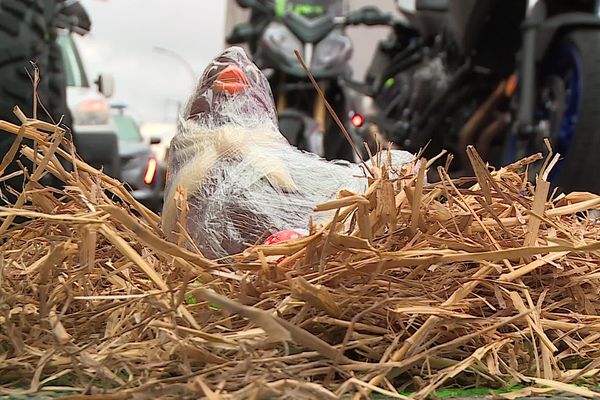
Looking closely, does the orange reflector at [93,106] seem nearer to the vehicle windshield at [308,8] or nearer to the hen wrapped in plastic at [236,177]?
the vehicle windshield at [308,8]

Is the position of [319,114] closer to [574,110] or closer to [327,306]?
[574,110]

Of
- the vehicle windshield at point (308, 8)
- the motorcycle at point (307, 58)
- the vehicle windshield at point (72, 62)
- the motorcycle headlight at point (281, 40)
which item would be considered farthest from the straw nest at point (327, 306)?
the vehicle windshield at point (72, 62)

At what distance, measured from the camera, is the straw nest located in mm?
491

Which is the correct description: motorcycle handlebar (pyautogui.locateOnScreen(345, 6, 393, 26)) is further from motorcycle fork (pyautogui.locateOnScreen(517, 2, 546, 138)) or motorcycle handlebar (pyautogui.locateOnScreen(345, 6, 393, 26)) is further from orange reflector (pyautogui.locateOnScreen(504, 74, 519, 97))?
motorcycle fork (pyautogui.locateOnScreen(517, 2, 546, 138))

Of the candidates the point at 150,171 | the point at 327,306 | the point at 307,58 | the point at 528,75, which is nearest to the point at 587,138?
the point at 528,75

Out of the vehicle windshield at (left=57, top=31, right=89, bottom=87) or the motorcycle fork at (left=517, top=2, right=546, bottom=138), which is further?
the vehicle windshield at (left=57, top=31, right=89, bottom=87)

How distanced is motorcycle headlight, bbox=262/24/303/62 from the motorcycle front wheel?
159 cm

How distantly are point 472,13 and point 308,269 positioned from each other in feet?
6.93

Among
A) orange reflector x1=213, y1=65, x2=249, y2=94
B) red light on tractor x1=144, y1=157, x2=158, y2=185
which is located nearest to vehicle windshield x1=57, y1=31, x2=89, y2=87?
red light on tractor x1=144, y1=157, x2=158, y2=185

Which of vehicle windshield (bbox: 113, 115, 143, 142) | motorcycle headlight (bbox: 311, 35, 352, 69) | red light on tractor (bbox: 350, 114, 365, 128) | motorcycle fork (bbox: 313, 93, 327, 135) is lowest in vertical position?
vehicle windshield (bbox: 113, 115, 143, 142)

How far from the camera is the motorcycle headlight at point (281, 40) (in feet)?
11.6

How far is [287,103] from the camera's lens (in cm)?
354

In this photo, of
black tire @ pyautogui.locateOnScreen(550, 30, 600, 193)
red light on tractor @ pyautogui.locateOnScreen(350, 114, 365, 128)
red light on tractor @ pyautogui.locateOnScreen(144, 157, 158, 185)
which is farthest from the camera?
red light on tractor @ pyautogui.locateOnScreen(144, 157, 158, 185)

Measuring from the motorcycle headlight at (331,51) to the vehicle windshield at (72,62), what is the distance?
4.84 ft
